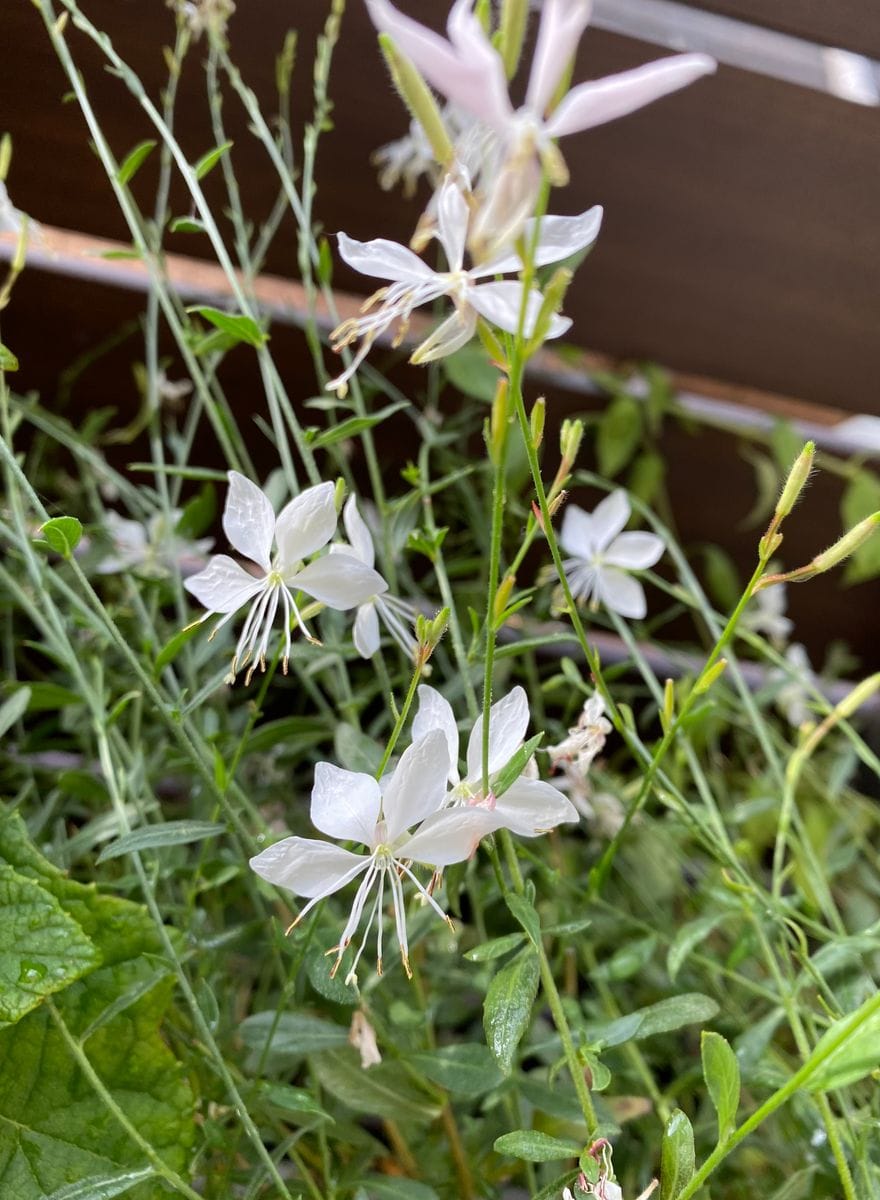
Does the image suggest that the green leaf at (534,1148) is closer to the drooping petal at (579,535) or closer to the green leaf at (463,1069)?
the green leaf at (463,1069)

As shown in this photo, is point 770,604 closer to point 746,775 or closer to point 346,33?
point 746,775

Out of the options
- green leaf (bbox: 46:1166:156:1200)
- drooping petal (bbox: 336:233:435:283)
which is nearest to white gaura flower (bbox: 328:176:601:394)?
drooping petal (bbox: 336:233:435:283)

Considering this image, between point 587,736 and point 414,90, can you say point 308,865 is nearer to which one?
point 587,736

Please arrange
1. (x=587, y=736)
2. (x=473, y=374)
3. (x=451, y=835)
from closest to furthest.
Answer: (x=451, y=835), (x=587, y=736), (x=473, y=374)

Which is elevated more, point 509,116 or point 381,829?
point 509,116

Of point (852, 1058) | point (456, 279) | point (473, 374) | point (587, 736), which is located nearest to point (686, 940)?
point (587, 736)

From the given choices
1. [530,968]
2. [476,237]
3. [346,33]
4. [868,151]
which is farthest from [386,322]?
[868,151]

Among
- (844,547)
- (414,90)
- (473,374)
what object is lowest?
(473,374)

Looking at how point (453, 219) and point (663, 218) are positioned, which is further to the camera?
point (663, 218)
